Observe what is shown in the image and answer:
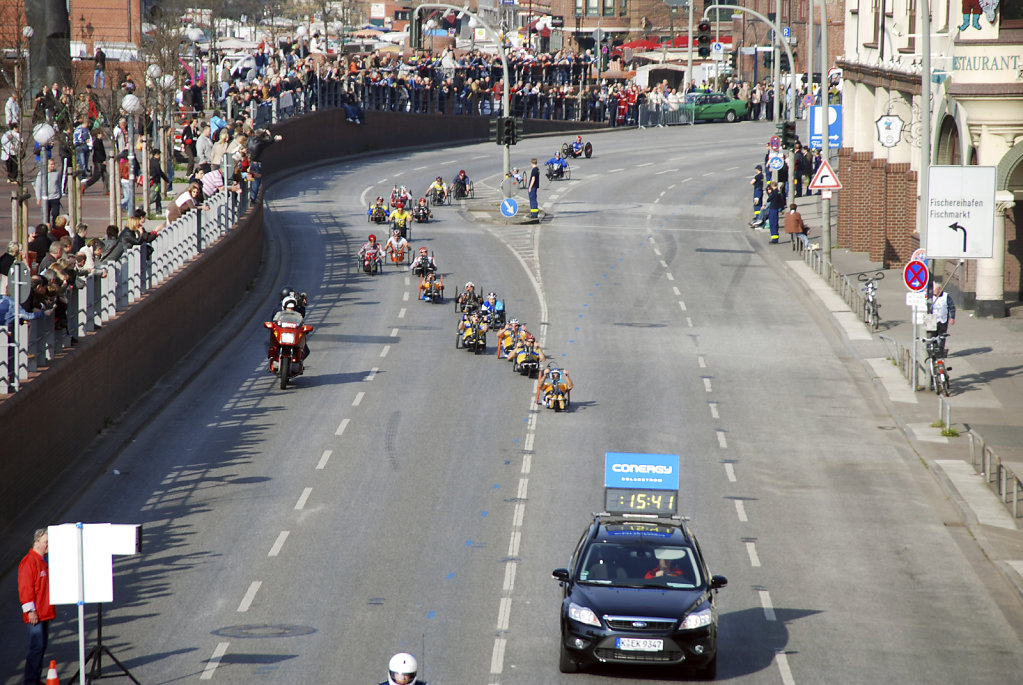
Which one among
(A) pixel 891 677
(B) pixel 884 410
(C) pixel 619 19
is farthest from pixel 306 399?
(C) pixel 619 19

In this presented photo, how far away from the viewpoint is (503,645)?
18.2 metres

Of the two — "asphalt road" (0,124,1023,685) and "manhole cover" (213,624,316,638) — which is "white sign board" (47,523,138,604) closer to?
"asphalt road" (0,124,1023,685)

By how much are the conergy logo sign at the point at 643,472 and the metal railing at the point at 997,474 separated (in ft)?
21.5

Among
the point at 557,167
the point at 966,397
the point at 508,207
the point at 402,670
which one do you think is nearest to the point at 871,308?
the point at 966,397

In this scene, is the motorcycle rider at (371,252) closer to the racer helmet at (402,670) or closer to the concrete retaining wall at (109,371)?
the concrete retaining wall at (109,371)

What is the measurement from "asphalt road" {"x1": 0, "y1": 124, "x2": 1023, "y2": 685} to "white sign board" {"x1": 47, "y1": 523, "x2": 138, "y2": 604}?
1798 mm

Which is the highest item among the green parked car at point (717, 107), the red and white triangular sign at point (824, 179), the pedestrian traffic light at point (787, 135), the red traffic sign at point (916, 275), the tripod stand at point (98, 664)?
the green parked car at point (717, 107)

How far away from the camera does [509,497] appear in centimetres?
2477

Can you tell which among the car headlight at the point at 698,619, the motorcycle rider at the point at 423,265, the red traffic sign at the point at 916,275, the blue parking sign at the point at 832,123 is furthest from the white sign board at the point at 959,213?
the blue parking sign at the point at 832,123

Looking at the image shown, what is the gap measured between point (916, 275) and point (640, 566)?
1615 cm

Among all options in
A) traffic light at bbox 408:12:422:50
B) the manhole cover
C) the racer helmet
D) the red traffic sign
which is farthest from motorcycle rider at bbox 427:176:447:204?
the racer helmet

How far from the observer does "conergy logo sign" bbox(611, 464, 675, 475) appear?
2036cm

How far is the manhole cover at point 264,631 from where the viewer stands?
1847cm

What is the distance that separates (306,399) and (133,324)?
3845mm
